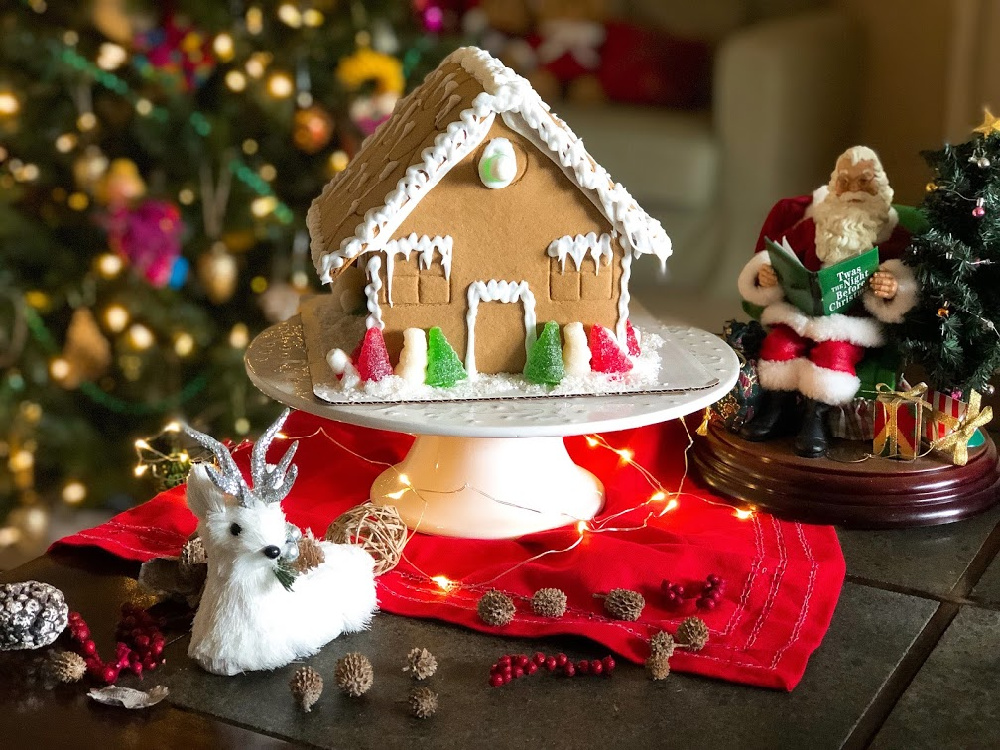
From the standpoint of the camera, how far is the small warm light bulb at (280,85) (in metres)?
2.65

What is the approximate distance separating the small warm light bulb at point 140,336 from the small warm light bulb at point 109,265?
123mm

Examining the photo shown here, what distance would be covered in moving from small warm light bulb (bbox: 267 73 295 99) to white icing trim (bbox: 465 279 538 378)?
4.35ft

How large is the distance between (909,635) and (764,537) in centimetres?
25

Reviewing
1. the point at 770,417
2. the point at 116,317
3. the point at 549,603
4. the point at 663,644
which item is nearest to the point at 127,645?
the point at 549,603

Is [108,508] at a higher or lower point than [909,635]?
lower

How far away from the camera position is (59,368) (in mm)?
2711

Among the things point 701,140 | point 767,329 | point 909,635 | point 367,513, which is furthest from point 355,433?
point 701,140

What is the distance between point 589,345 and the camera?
1.52 meters

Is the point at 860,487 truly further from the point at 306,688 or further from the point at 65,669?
the point at 65,669

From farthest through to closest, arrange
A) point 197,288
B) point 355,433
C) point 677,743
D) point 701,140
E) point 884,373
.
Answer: point 701,140 → point 197,288 → point 355,433 → point 884,373 → point 677,743

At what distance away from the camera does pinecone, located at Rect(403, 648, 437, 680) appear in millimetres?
1187

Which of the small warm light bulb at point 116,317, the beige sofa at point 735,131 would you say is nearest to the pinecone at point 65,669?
the small warm light bulb at point 116,317

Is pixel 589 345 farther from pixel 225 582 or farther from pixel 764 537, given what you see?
pixel 225 582

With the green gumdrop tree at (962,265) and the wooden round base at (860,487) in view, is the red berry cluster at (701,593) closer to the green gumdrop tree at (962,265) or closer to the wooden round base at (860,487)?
the wooden round base at (860,487)
